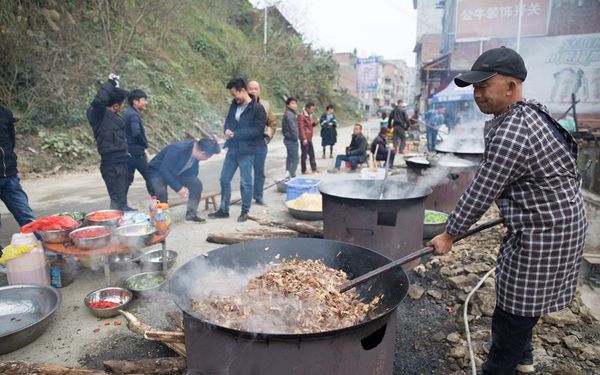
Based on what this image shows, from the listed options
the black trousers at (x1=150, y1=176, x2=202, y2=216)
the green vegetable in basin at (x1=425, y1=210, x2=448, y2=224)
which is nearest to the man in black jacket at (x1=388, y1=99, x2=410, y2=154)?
the green vegetable in basin at (x1=425, y1=210, x2=448, y2=224)

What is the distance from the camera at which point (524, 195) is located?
6.86 feet

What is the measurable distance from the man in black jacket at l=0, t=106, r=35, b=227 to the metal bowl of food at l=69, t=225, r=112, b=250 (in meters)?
1.54

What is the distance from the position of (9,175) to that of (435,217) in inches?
238

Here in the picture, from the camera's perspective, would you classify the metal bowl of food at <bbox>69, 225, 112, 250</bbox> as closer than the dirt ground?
No

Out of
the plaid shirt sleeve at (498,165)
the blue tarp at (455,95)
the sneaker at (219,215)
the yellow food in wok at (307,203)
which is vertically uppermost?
the blue tarp at (455,95)

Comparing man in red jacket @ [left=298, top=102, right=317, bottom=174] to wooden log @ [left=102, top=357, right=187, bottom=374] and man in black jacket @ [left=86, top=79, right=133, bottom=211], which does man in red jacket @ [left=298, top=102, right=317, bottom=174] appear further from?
wooden log @ [left=102, top=357, right=187, bottom=374]

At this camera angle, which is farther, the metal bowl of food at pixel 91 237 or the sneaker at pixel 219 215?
the sneaker at pixel 219 215

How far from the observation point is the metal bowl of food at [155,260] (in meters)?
4.64

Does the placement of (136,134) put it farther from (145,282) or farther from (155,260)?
(145,282)

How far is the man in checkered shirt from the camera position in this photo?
2020mm

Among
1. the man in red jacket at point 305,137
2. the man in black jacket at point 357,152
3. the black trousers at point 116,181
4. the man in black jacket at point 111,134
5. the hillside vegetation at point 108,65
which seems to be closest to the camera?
the man in black jacket at point 111,134

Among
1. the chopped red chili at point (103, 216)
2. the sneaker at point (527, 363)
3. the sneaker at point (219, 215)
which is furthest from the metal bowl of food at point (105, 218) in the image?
the sneaker at point (527, 363)

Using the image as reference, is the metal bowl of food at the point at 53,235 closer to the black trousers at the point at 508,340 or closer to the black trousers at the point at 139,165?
the black trousers at the point at 139,165

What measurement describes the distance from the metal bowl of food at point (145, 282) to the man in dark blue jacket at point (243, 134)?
1.99 m
